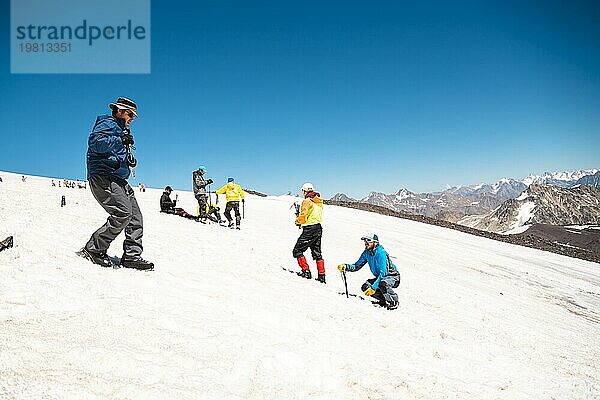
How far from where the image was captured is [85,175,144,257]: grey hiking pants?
Answer: 20.4 ft

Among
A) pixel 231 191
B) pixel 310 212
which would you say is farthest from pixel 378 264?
pixel 231 191

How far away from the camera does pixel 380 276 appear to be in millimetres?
8516

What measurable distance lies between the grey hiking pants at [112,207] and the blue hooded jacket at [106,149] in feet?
0.47

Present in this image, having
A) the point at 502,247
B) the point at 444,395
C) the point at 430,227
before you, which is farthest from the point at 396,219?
the point at 444,395

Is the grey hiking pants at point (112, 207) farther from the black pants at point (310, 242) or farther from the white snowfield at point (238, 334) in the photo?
the black pants at point (310, 242)

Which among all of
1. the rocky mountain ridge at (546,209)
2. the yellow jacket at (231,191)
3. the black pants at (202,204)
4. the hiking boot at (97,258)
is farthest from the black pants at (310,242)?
the rocky mountain ridge at (546,209)

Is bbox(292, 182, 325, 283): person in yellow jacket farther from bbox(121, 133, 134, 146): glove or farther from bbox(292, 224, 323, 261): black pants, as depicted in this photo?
bbox(121, 133, 134, 146): glove

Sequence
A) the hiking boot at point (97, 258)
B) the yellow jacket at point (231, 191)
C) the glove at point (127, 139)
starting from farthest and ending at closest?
the yellow jacket at point (231, 191), the hiking boot at point (97, 258), the glove at point (127, 139)

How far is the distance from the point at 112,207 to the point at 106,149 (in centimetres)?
→ 98

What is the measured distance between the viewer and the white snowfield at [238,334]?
11.7 ft

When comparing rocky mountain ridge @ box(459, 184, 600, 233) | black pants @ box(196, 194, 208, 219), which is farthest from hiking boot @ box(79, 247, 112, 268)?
rocky mountain ridge @ box(459, 184, 600, 233)

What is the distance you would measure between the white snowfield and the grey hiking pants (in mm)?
454

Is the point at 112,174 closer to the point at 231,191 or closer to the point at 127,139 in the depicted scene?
the point at 127,139

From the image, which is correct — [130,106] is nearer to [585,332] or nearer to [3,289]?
[3,289]
